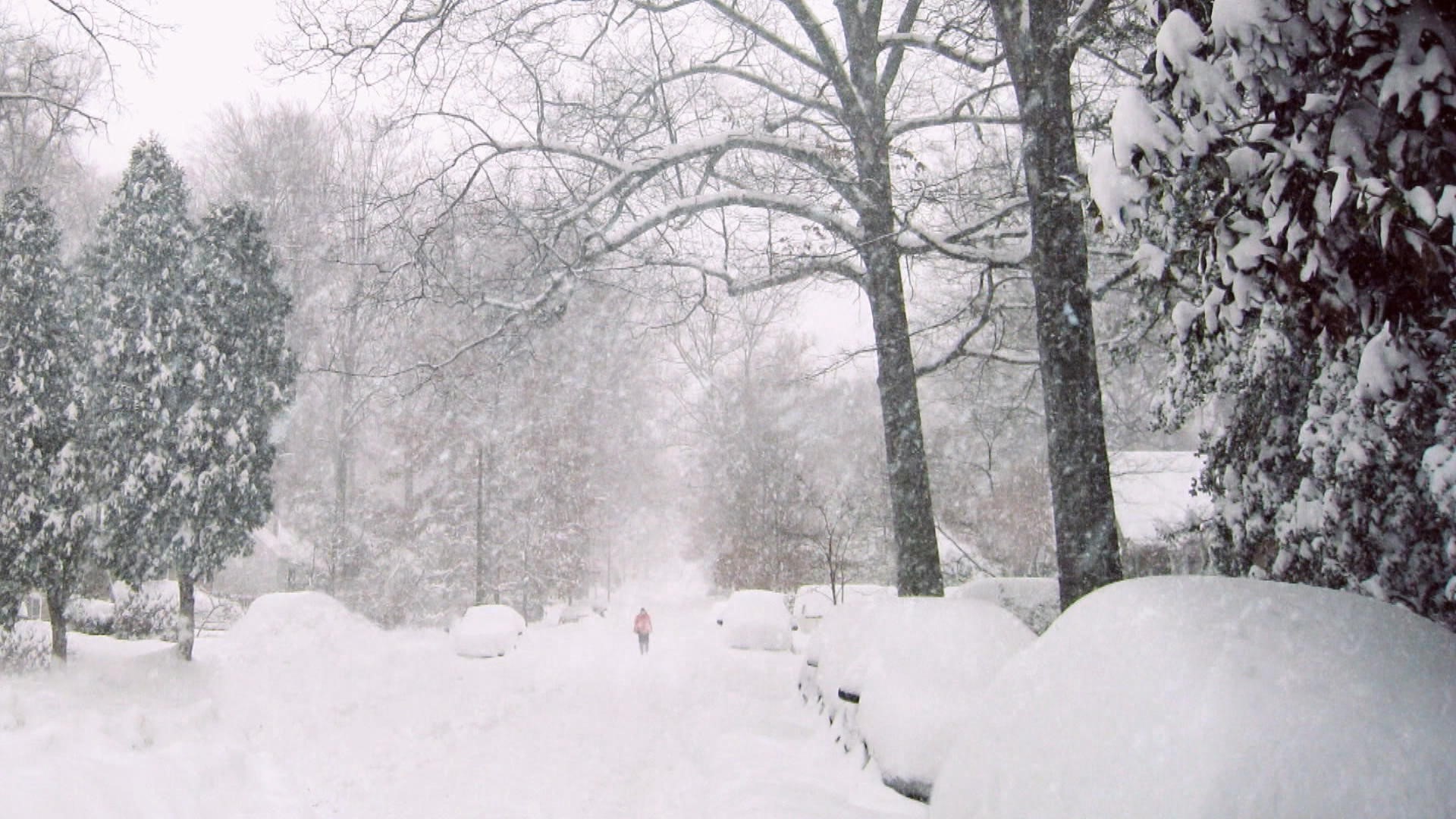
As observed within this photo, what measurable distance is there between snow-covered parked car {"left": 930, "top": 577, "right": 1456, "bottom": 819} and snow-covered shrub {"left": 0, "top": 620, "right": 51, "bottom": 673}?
14.5 metres

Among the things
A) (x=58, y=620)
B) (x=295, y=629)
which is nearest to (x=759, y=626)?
(x=295, y=629)

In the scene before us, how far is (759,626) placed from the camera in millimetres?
20062

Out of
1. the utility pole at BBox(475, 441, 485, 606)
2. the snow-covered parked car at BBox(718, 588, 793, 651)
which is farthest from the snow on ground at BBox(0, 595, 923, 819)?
the utility pole at BBox(475, 441, 485, 606)

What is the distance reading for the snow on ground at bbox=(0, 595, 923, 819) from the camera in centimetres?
682

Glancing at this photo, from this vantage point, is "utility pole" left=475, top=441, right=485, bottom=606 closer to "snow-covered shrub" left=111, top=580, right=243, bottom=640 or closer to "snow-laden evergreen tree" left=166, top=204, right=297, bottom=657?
"snow-covered shrub" left=111, top=580, right=243, bottom=640

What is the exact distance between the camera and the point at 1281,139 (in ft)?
8.79

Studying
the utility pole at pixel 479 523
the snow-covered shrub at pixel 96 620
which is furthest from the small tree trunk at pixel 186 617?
the utility pole at pixel 479 523

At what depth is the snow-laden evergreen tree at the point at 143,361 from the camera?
46.8ft

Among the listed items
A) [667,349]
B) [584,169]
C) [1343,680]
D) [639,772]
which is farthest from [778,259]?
[667,349]

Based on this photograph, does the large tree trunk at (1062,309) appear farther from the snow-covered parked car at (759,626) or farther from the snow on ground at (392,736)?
the snow-covered parked car at (759,626)

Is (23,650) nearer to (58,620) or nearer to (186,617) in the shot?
(58,620)

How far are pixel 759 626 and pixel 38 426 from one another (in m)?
14.0

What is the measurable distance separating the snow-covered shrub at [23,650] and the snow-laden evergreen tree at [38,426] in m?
0.23

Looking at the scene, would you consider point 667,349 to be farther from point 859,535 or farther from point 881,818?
point 881,818
